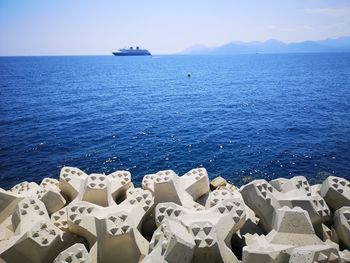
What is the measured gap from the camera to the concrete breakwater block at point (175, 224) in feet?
21.9

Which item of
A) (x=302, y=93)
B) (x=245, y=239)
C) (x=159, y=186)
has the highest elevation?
(x=159, y=186)

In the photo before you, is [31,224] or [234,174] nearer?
[31,224]

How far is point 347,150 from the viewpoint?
26547mm

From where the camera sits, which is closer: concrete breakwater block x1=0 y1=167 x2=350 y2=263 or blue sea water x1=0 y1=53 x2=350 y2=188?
concrete breakwater block x1=0 y1=167 x2=350 y2=263

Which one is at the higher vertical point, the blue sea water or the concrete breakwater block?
the concrete breakwater block

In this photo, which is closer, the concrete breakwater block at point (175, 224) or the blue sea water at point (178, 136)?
the concrete breakwater block at point (175, 224)

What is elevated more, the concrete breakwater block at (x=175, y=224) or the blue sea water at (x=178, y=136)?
the concrete breakwater block at (x=175, y=224)

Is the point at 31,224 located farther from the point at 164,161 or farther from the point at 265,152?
the point at 265,152

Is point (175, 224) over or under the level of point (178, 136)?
over

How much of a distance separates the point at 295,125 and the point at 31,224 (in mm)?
33757

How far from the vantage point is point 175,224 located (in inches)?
272

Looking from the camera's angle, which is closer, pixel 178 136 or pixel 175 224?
pixel 175 224

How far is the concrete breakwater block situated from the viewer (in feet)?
21.9

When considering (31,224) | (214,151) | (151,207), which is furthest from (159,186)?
(214,151)
